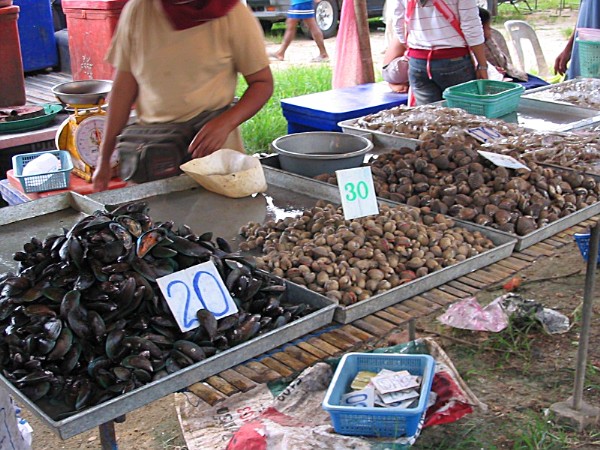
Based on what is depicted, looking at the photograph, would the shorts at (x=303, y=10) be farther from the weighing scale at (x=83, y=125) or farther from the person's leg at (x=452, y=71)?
the weighing scale at (x=83, y=125)

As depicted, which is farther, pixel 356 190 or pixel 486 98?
pixel 486 98

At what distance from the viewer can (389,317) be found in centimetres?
146

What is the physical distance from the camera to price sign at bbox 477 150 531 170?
2209 millimetres

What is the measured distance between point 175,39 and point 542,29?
1103cm

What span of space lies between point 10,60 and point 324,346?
3.13 m

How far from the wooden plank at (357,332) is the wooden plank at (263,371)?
0.21 m

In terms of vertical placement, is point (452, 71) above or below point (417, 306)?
above

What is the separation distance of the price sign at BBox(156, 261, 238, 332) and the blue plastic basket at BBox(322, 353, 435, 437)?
843 millimetres

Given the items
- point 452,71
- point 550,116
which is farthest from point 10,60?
point 550,116

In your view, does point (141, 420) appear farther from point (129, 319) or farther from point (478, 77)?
point (478, 77)

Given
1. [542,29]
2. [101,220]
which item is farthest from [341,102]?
[542,29]

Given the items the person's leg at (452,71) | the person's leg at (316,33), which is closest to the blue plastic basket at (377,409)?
the person's leg at (452,71)

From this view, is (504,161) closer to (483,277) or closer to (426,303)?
(483,277)

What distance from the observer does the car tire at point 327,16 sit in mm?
11586
